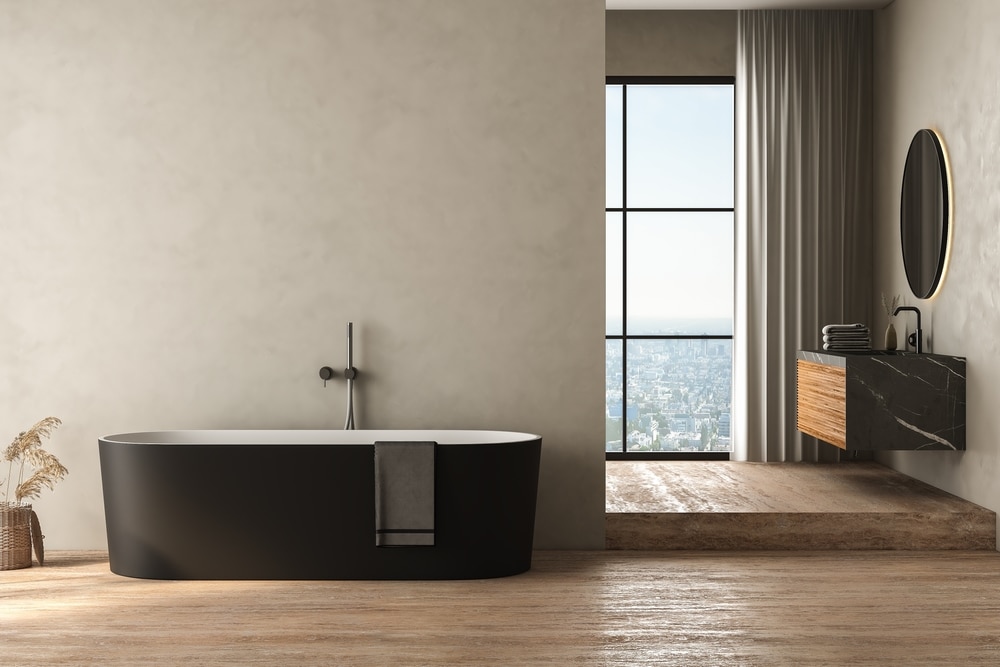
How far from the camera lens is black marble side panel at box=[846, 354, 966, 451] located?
4.80 m

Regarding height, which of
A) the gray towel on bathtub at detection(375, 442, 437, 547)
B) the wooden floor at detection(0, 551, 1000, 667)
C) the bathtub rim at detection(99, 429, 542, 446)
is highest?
the bathtub rim at detection(99, 429, 542, 446)

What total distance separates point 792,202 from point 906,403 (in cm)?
187

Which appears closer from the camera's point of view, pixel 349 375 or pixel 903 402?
pixel 349 375

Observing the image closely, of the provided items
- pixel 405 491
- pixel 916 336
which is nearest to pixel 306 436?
pixel 405 491

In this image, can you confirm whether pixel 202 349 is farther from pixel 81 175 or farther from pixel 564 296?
pixel 564 296

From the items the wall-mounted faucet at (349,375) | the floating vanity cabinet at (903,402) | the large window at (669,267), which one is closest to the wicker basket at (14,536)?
the wall-mounted faucet at (349,375)

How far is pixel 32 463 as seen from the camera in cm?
446

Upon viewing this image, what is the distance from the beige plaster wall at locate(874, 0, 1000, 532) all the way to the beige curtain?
34cm

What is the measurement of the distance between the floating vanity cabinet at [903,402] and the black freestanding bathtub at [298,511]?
6.11 feet

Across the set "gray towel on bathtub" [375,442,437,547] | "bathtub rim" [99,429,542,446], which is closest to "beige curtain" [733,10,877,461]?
"bathtub rim" [99,429,542,446]

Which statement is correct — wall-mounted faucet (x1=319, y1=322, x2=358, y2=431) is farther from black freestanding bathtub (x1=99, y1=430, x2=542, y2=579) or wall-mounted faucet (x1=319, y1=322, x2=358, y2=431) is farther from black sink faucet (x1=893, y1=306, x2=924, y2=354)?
black sink faucet (x1=893, y1=306, x2=924, y2=354)

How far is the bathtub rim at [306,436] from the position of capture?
4379mm

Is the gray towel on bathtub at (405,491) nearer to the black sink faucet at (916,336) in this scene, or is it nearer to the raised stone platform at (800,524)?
the raised stone platform at (800,524)

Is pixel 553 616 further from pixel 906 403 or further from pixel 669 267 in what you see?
pixel 669 267
